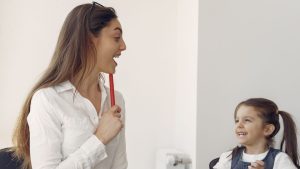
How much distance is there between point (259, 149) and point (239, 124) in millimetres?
127

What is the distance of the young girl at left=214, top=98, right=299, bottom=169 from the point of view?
158 cm

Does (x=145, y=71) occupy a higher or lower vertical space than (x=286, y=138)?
higher

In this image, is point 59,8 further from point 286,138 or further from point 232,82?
point 286,138

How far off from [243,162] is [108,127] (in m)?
0.78

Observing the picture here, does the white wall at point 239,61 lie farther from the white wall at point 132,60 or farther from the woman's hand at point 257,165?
the woman's hand at point 257,165

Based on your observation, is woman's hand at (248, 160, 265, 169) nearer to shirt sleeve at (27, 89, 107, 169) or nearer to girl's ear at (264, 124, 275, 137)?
girl's ear at (264, 124, 275, 137)

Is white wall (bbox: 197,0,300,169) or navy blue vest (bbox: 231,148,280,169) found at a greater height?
white wall (bbox: 197,0,300,169)

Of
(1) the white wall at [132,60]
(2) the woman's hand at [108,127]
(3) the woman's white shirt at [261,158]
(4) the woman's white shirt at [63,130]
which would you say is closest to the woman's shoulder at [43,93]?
(4) the woman's white shirt at [63,130]

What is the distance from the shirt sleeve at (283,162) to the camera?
1479 mm

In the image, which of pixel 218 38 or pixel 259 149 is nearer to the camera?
pixel 259 149

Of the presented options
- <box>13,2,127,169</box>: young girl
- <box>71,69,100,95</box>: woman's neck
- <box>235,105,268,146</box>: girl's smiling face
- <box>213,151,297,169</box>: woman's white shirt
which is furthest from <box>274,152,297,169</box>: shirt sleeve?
<box>71,69,100,95</box>: woman's neck

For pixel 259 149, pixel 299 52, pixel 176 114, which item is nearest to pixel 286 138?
pixel 259 149

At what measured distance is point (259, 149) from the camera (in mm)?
1603

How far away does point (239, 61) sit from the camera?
1984mm
